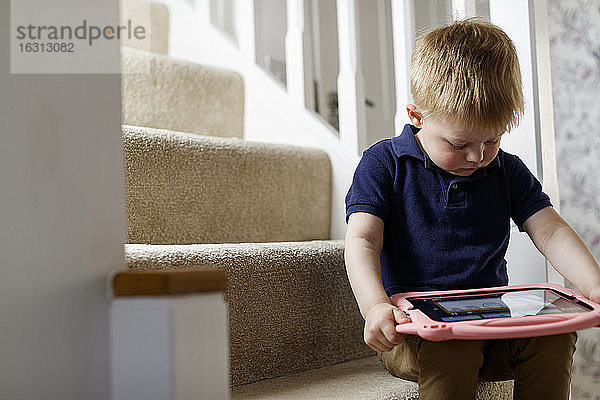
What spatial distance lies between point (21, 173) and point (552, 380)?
0.76 meters

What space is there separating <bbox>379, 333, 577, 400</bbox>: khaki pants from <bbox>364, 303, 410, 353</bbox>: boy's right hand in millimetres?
71

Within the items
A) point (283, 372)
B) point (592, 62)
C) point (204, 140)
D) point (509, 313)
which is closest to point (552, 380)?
point (509, 313)

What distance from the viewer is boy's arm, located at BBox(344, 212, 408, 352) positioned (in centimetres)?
89

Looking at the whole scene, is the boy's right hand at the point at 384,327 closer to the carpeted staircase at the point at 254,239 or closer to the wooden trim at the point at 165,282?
the carpeted staircase at the point at 254,239

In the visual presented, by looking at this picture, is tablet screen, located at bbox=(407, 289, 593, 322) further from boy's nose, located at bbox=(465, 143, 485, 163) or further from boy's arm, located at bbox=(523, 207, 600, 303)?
boy's nose, located at bbox=(465, 143, 485, 163)

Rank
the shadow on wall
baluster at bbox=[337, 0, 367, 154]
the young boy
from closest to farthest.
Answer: the young boy < the shadow on wall < baluster at bbox=[337, 0, 367, 154]

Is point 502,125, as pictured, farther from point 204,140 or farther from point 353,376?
point 204,140

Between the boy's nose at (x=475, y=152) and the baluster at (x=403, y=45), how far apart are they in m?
0.41

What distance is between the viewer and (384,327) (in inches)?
34.7


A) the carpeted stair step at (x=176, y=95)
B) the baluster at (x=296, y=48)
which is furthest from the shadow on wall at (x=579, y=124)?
the carpeted stair step at (x=176, y=95)

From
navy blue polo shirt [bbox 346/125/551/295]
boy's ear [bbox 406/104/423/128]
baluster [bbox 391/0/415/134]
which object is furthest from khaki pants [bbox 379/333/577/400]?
baluster [bbox 391/0/415/134]

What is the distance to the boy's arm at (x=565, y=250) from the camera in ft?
3.33

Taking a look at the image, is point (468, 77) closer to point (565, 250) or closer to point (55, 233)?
point (565, 250)

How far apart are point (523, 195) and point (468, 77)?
0.26m
